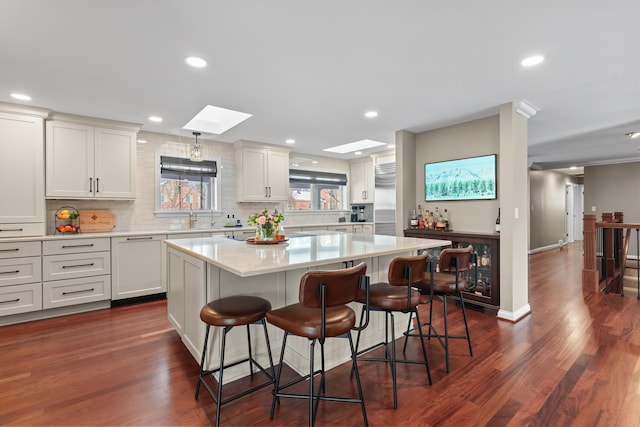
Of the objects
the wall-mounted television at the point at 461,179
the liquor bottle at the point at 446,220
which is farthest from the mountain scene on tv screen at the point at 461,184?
the liquor bottle at the point at 446,220

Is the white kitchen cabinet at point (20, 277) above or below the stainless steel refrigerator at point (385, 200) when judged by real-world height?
below

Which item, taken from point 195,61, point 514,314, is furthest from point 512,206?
point 195,61

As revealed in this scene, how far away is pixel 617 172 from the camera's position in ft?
25.4

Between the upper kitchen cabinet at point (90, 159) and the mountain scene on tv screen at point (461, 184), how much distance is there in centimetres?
417

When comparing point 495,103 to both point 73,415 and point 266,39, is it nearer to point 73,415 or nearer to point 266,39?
point 266,39

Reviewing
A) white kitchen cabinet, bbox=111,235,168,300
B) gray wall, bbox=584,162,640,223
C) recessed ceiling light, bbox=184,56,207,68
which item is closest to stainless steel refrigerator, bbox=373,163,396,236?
white kitchen cabinet, bbox=111,235,168,300

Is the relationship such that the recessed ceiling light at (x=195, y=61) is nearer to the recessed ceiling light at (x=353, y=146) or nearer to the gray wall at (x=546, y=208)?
the recessed ceiling light at (x=353, y=146)

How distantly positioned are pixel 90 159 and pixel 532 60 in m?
4.86

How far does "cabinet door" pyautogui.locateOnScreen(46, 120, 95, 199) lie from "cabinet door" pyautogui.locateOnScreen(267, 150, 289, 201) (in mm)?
2586

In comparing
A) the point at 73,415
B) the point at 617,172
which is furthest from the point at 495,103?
the point at 617,172

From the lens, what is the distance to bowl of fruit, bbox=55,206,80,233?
12.9 ft

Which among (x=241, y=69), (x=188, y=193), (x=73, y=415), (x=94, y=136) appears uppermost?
(x=241, y=69)

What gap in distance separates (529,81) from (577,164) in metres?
6.86

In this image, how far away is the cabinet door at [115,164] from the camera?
159 inches
